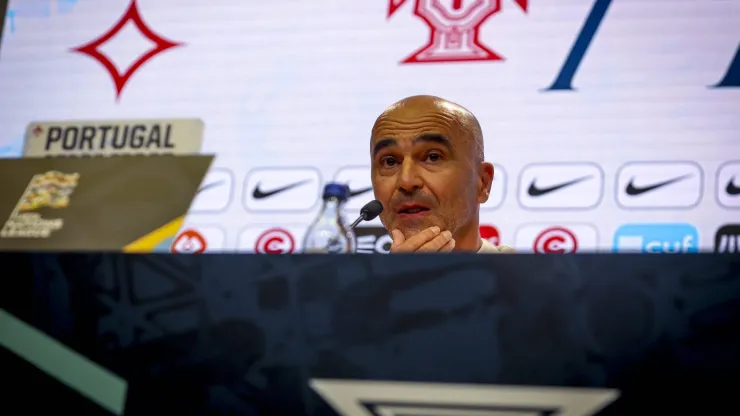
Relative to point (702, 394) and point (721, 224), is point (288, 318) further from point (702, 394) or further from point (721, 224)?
point (721, 224)

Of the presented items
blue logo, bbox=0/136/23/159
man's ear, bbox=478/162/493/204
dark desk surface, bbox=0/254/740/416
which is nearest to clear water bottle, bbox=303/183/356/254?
man's ear, bbox=478/162/493/204

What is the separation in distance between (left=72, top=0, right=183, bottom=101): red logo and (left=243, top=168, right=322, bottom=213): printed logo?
70 cm

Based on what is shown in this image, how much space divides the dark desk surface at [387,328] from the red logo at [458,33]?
243 cm

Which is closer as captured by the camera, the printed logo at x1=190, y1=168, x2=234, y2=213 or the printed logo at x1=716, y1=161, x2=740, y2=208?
the printed logo at x1=716, y1=161, x2=740, y2=208

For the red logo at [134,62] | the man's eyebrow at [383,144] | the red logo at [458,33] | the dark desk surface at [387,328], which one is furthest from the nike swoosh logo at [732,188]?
the dark desk surface at [387,328]

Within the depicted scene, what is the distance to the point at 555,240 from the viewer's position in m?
2.77

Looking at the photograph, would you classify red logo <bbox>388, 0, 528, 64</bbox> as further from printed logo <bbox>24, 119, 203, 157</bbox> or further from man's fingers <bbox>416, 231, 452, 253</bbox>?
man's fingers <bbox>416, 231, 452, 253</bbox>

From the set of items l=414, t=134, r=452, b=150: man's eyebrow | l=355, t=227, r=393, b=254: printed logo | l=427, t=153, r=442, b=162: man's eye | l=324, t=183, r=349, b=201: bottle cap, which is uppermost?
l=414, t=134, r=452, b=150: man's eyebrow

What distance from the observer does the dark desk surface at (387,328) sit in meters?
0.61

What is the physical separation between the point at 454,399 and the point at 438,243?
4.03 feet

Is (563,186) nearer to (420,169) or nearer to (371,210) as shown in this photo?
(420,169)

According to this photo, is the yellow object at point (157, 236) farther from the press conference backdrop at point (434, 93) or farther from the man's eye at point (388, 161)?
the man's eye at point (388, 161)

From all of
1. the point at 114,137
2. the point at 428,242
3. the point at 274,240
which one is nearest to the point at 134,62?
the point at 114,137

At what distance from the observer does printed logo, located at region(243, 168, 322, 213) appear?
9.81 ft
